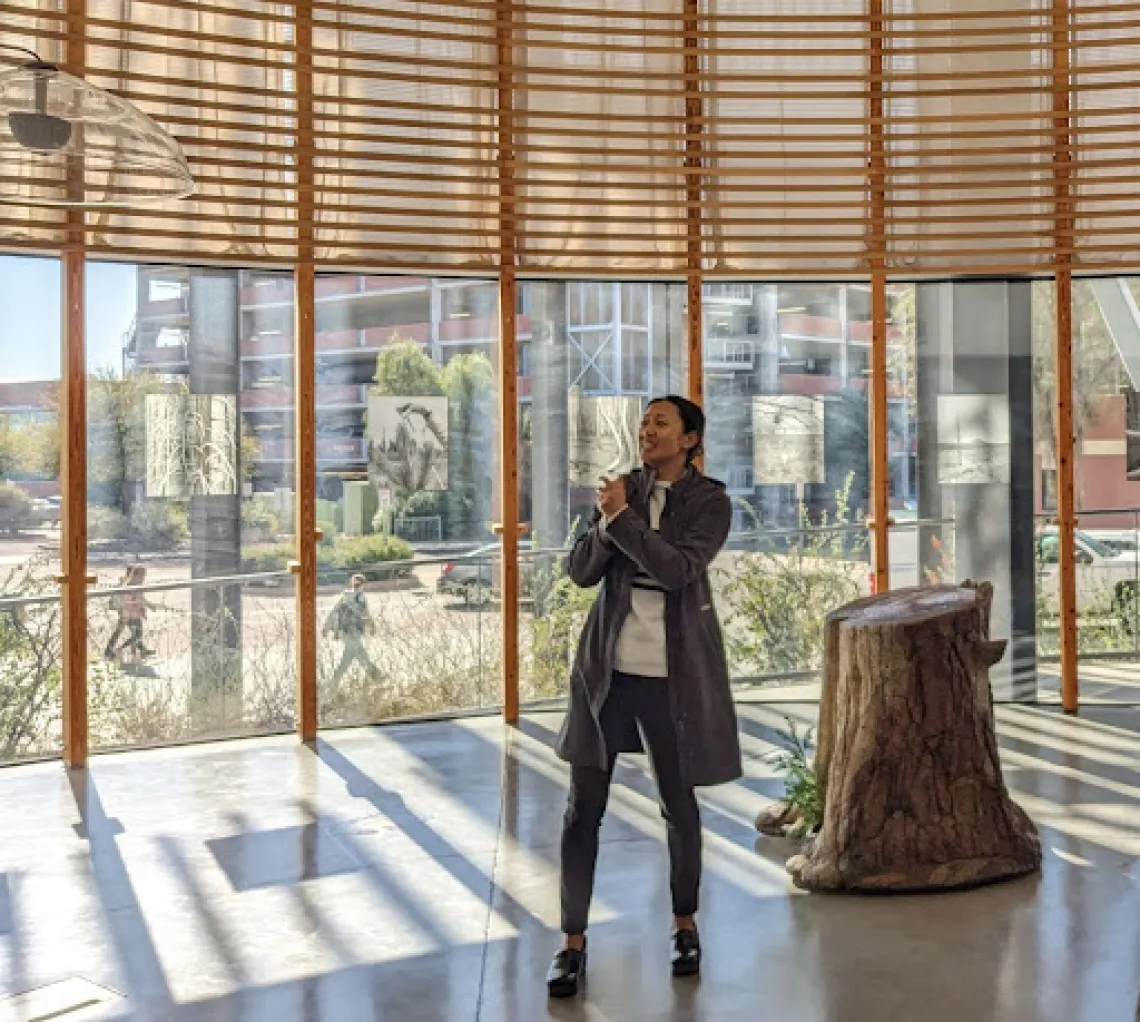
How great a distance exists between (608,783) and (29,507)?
3937 mm

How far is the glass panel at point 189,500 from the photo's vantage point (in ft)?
21.4

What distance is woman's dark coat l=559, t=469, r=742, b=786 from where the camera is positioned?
3377 mm

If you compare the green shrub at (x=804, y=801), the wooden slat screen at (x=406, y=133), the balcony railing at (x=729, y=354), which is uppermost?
the wooden slat screen at (x=406, y=133)

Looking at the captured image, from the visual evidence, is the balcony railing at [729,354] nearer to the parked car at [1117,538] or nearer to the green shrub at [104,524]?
the parked car at [1117,538]

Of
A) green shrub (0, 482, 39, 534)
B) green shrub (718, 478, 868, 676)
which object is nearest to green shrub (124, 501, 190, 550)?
green shrub (0, 482, 39, 534)

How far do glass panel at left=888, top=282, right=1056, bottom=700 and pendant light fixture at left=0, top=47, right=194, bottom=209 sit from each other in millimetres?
4884

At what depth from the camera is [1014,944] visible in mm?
3725

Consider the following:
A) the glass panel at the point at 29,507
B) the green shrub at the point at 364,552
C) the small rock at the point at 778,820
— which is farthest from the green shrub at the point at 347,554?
the small rock at the point at 778,820

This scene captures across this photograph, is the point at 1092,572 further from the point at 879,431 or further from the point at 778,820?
the point at 778,820

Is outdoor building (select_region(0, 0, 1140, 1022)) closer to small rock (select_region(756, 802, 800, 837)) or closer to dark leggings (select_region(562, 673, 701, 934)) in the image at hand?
small rock (select_region(756, 802, 800, 837))

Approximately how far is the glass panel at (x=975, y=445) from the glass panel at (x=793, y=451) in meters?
0.21

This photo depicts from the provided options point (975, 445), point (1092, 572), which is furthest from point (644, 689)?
point (1092, 572)

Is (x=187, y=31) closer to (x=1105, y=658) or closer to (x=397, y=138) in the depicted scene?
(x=397, y=138)

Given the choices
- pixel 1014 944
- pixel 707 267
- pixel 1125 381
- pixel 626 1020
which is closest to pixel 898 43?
pixel 707 267
